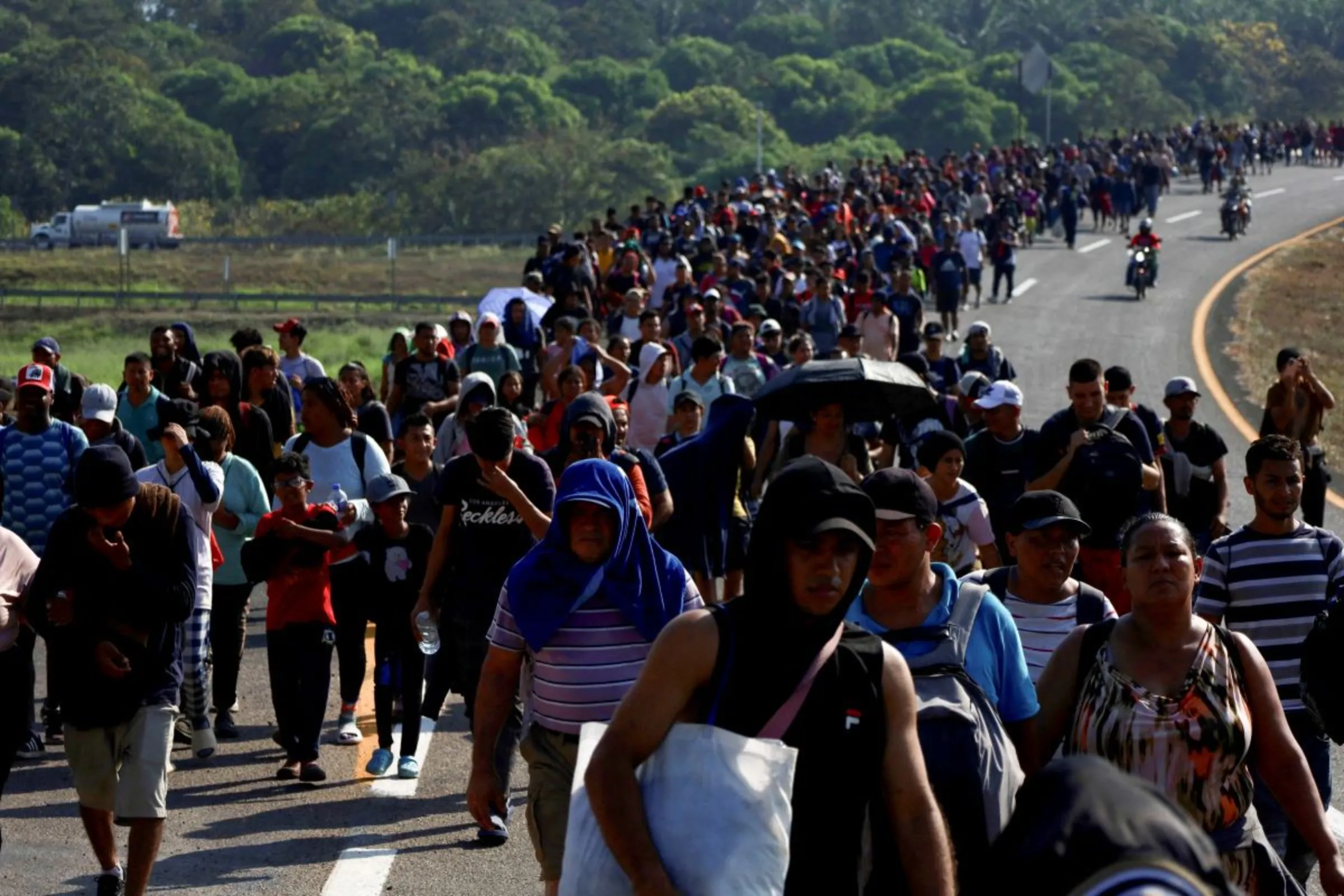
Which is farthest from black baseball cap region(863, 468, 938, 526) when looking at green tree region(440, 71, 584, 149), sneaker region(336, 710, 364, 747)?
green tree region(440, 71, 584, 149)

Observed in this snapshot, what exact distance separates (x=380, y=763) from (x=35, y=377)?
8.67ft

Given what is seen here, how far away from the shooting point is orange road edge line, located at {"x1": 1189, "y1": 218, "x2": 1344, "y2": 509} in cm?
2328

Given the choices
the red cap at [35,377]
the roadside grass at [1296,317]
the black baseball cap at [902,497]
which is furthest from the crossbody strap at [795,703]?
the roadside grass at [1296,317]

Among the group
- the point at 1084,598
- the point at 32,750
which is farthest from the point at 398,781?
the point at 1084,598

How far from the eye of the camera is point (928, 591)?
516 cm

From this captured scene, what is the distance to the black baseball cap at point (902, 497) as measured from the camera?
528 cm

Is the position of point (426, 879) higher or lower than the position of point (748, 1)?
lower

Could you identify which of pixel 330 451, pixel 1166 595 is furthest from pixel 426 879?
pixel 1166 595

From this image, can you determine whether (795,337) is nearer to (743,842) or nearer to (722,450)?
(722,450)

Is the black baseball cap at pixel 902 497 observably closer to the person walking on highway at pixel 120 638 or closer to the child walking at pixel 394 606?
the person walking on highway at pixel 120 638

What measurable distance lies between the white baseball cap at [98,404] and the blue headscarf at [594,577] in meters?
5.32

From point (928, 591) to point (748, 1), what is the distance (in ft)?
475

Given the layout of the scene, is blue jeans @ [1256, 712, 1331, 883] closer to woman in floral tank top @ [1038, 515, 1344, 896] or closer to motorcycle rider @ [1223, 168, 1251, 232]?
woman in floral tank top @ [1038, 515, 1344, 896]

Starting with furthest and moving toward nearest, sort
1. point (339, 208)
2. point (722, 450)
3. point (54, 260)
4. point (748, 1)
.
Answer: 1. point (748, 1)
2. point (339, 208)
3. point (54, 260)
4. point (722, 450)
